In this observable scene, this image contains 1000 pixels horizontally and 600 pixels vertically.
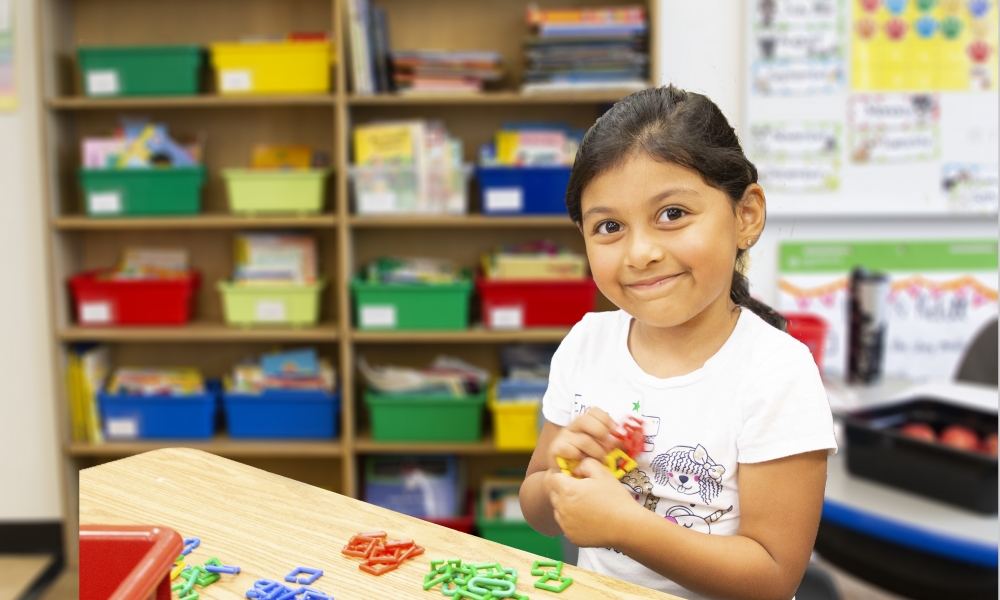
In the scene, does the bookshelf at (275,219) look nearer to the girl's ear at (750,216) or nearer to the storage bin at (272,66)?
the storage bin at (272,66)

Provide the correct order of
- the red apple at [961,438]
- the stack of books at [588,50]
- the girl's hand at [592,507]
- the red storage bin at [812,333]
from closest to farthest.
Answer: the girl's hand at [592,507] → the red apple at [961,438] → the red storage bin at [812,333] → the stack of books at [588,50]

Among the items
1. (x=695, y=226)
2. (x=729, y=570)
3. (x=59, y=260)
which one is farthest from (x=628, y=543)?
(x=59, y=260)

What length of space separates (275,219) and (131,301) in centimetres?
59

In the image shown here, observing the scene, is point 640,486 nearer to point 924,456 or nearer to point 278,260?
point 924,456

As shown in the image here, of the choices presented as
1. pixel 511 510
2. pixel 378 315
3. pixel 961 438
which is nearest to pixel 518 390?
pixel 511 510

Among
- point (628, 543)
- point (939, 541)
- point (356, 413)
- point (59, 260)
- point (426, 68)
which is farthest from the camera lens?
point (356, 413)

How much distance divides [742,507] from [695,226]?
27cm

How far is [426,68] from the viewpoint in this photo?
275 centimetres

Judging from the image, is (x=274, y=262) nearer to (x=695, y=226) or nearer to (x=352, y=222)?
(x=352, y=222)

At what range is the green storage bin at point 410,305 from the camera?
110 inches

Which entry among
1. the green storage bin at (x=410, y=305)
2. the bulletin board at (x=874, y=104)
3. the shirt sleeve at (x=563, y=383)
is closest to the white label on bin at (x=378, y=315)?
the green storage bin at (x=410, y=305)

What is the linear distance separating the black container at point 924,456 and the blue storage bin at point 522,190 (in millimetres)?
1401

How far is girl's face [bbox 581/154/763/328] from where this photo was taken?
819mm

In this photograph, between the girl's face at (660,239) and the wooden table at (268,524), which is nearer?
the wooden table at (268,524)
